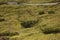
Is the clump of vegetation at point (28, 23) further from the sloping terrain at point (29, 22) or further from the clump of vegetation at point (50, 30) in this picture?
the clump of vegetation at point (50, 30)

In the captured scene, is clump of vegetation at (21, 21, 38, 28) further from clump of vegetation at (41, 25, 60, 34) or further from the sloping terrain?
clump of vegetation at (41, 25, 60, 34)

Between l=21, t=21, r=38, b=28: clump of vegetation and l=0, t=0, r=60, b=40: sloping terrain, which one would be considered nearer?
l=0, t=0, r=60, b=40: sloping terrain

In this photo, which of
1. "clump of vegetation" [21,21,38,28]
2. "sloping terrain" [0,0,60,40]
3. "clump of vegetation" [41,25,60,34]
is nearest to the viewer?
"sloping terrain" [0,0,60,40]

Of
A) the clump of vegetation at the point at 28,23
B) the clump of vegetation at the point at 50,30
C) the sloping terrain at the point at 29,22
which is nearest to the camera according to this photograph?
the sloping terrain at the point at 29,22

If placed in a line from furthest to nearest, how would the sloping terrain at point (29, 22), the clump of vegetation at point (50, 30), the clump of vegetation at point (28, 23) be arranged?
1. the clump of vegetation at point (28, 23)
2. the clump of vegetation at point (50, 30)
3. the sloping terrain at point (29, 22)

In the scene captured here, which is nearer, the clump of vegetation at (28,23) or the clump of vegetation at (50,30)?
the clump of vegetation at (50,30)

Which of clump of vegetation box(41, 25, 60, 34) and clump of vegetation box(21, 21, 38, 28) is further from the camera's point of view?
clump of vegetation box(21, 21, 38, 28)

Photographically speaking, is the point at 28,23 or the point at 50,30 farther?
the point at 28,23

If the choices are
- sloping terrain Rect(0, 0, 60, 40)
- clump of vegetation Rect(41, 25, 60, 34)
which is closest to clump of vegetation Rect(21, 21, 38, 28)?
sloping terrain Rect(0, 0, 60, 40)

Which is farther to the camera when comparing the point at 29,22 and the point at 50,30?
the point at 29,22

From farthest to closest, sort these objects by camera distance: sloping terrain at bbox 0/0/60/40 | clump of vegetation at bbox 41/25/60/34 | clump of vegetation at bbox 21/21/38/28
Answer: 1. clump of vegetation at bbox 21/21/38/28
2. clump of vegetation at bbox 41/25/60/34
3. sloping terrain at bbox 0/0/60/40

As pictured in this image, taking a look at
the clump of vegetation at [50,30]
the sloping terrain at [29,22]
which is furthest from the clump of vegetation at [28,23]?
the clump of vegetation at [50,30]

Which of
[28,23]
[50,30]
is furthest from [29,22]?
[50,30]

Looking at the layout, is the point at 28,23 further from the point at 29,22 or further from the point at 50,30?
the point at 50,30
